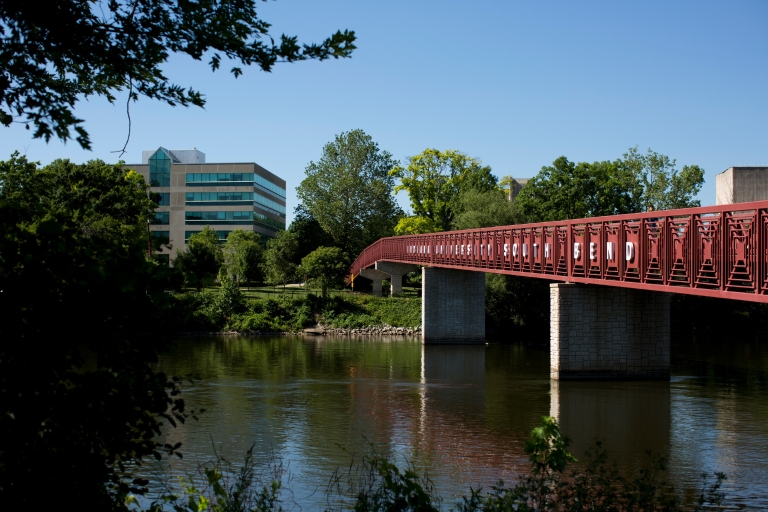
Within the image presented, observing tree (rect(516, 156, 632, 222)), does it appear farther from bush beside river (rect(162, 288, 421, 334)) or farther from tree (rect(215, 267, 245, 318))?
tree (rect(215, 267, 245, 318))

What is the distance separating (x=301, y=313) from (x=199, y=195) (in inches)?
1661

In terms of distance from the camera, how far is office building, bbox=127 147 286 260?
3634 inches

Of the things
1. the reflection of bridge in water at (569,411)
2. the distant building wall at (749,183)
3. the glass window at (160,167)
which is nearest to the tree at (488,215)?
the reflection of bridge in water at (569,411)

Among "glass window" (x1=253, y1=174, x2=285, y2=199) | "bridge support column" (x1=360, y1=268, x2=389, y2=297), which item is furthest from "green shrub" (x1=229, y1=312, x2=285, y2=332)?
"glass window" (x1=253, y1=174, x2=285, y2=199)

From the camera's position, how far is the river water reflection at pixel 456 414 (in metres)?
16.6

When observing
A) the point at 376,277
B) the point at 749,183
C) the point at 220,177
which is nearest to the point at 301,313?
the point at 376,277

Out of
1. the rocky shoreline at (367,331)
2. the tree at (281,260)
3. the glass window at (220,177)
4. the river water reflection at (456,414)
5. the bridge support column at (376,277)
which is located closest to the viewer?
the river water reflection at (456,414)

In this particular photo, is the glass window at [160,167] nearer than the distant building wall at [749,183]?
No

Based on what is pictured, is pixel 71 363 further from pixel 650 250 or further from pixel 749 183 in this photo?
pixel 749 183

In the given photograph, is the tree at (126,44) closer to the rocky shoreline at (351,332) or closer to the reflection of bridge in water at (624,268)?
the reflection of bridge in water at (624,268)

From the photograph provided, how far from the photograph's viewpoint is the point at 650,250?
22.6 metres

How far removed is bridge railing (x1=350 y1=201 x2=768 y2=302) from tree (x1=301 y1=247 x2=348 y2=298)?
20157 millimetres

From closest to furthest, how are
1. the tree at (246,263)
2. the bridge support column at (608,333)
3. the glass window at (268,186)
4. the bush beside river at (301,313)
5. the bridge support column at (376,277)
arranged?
the bridge support column at (608,333)
the bush beside river at (301,313)
the bridge support column at (376,277)
the tree at (246,263)
the glass window at (268,186)

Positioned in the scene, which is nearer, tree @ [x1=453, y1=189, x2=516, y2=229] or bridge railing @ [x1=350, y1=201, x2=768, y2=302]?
bridge railing @ [x1=350, y1=201, x2=768, y2=302]
